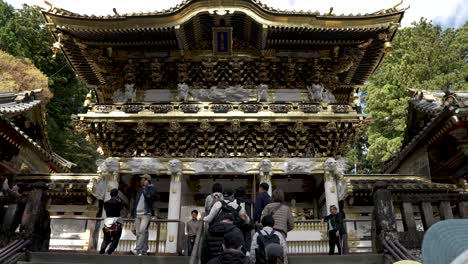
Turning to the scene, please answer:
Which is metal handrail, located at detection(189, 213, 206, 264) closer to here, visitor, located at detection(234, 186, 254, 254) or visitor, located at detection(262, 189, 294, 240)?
visitor, located at detection(234, 186, 254, 254)

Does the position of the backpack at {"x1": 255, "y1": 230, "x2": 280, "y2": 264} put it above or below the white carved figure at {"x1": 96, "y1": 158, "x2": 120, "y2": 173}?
below

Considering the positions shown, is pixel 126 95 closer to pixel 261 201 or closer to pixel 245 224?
pixel 261 201

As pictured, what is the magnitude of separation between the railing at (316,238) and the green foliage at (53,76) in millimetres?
22005

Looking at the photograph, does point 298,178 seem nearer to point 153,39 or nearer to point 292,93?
point 292,93

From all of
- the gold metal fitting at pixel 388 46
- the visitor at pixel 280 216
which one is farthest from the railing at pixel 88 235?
the gold metal fitting at pixel 388 46

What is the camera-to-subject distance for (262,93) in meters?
14.9

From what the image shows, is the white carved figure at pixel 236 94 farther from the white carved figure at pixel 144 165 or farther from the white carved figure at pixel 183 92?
the white carved figure at pixel 144 165

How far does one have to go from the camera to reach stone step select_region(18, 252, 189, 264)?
24.2 feet

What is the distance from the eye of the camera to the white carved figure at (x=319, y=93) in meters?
14.8

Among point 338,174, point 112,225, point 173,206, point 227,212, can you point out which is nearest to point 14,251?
point 112,225

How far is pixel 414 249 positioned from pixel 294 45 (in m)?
9.56

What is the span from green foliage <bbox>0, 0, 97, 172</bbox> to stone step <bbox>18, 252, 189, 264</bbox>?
23289 mm

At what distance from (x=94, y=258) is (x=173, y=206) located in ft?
17.8

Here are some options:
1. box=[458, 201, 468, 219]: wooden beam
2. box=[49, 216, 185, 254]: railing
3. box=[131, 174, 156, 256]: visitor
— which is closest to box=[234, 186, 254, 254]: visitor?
box=[131, 174, 156, 256]: visitor
